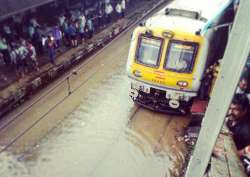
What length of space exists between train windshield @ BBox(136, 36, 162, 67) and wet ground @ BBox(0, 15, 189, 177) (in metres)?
1.73

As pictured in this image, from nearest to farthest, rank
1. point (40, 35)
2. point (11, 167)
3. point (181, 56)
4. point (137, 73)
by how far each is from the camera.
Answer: point (11, 167)
point (181, 56)
point (137, 73)
point (40, 35)

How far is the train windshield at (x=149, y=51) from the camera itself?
1005 centimetres

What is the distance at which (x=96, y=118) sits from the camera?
34.9 feet

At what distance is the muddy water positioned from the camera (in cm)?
866

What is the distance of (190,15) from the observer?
424 inches

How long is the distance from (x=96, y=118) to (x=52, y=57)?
4.19 m

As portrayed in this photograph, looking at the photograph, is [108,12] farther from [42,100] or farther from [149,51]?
[149,51]

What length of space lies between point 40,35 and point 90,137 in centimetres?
621

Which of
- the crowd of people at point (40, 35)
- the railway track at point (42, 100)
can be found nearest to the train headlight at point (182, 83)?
the railway track at point (42, 100)

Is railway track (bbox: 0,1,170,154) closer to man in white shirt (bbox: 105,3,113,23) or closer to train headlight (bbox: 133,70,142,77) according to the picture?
train headlight (bbox: 133,70,142,77)

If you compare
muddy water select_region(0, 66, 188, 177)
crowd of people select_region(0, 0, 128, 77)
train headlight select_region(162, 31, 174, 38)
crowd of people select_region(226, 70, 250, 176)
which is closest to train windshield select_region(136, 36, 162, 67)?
train headlight select_region(162, 31, 174, 38)

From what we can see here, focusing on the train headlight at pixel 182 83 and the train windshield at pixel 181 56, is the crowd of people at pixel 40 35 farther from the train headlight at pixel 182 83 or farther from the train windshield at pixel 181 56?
the train headlight at pixel 182 83

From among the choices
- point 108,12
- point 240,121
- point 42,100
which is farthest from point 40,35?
point 240,121

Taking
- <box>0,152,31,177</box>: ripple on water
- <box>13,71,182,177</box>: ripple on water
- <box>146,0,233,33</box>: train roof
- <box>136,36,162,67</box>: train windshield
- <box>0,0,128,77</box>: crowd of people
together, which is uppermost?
<box>146,0,233,33</box>: train roof
